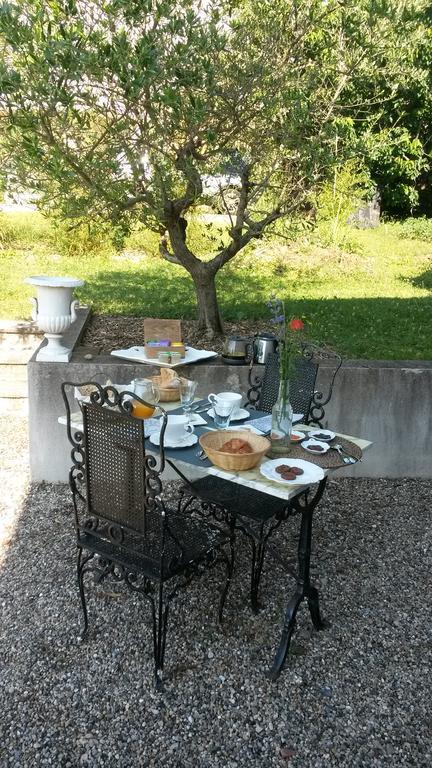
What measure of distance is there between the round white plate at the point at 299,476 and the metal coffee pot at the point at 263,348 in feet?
5.86

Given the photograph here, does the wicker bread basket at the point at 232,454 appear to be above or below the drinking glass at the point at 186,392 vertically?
below

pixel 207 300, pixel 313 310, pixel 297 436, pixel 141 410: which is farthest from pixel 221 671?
pixel 313 310

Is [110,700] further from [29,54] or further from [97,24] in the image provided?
[97,24]

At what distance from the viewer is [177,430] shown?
3.01 m

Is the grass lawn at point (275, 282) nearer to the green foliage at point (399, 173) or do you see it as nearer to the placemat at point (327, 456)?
the placemat at point (327, 456)

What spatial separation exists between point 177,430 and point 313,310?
3.85m

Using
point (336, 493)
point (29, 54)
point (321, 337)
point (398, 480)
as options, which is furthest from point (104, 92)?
point (398, 480)

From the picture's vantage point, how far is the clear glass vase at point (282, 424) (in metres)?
2.95

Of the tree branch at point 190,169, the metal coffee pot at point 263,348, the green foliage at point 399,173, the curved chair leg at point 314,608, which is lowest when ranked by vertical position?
the curved chair leg at point 314,608

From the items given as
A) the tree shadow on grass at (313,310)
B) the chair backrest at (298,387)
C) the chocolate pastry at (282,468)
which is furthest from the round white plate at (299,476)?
the tree shadow on grass at (313,310)

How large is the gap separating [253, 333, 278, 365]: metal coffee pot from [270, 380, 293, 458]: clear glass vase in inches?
64.4

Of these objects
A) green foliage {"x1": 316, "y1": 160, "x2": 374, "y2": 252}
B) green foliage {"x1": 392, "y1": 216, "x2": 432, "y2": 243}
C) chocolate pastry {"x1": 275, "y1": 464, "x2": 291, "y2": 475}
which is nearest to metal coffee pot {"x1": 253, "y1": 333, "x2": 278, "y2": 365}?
chocolate pastry {"x1": 275, "y1": 464, "x2": 291, "y2": 475}

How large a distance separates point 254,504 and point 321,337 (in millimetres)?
2547

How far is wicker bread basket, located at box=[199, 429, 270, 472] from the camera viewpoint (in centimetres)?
269
